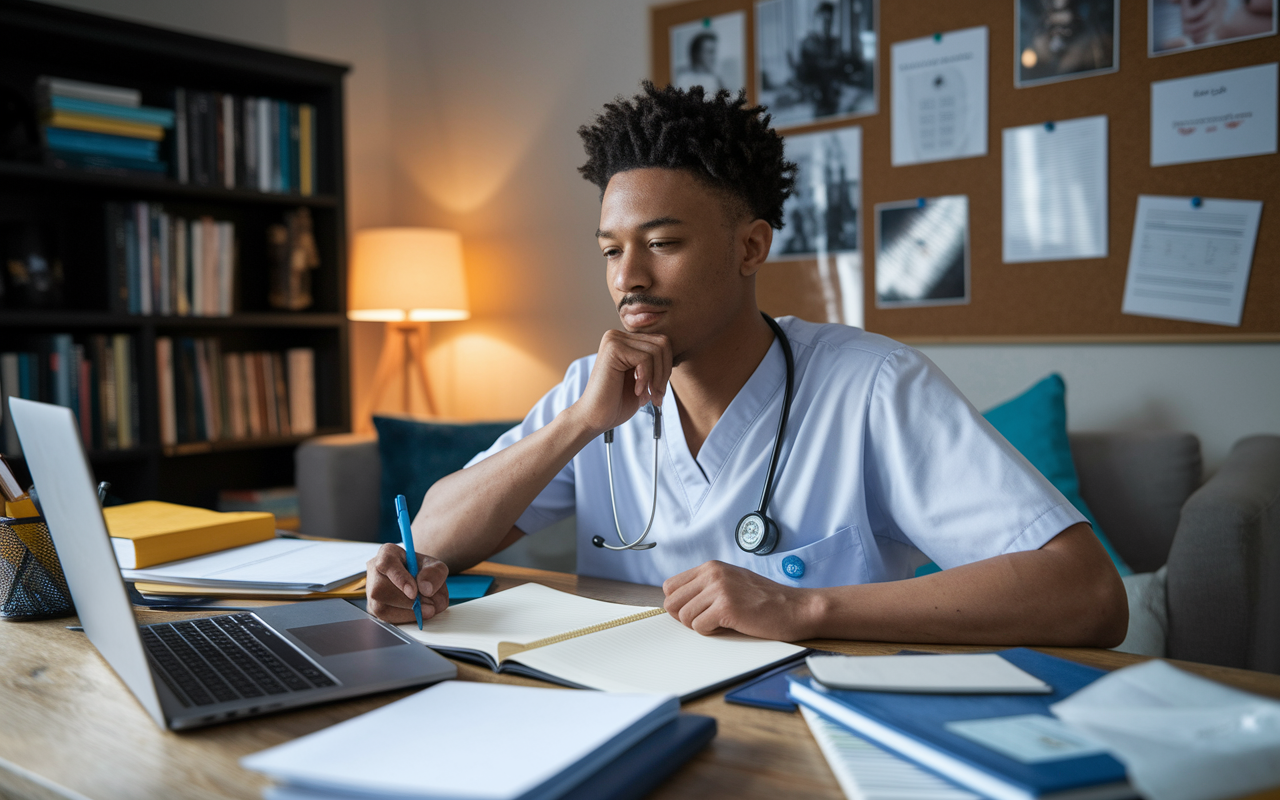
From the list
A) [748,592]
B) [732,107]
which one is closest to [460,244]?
[732,107]

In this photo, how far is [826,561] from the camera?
46.8 inches

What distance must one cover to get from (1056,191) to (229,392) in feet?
7.67

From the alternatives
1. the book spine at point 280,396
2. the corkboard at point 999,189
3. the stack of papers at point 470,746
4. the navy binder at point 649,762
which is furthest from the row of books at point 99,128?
the navy binder at point 649,762

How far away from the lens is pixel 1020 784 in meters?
0.50

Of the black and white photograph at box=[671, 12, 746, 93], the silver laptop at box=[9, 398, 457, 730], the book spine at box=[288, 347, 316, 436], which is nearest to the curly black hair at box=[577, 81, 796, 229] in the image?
the silver laptop at box=[9, 398, 457, 730]

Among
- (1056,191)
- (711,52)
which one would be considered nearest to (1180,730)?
(1056,191)

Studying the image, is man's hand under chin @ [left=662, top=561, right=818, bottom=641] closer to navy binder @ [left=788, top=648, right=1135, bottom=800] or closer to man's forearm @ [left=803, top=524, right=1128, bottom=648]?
man's forearm @ [left=803, top=524, right=1128, bottom=648]

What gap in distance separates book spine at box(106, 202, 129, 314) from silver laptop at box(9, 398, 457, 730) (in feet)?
6.04

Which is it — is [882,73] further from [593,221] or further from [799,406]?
[799,406]

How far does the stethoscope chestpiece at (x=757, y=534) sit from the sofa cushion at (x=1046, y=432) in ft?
3.22

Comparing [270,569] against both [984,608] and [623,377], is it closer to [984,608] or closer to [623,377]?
[623,377]

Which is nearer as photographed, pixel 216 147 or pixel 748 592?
pixel 748 592

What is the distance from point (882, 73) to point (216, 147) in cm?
187

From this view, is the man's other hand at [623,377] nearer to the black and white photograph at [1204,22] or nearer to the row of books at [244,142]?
the black and white photograph at [1204,22]
